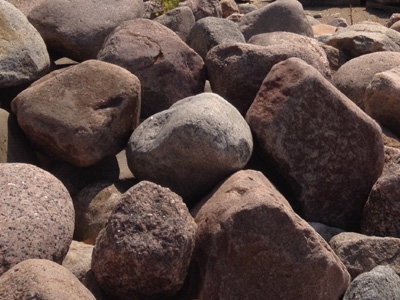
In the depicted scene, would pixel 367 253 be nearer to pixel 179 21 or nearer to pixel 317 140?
pixel 317 140

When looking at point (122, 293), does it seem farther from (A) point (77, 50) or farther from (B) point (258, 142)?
(A) point (77, 50)

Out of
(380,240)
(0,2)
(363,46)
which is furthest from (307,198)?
(363,46)

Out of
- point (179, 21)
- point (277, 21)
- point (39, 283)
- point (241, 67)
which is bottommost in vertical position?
point (277, 21)

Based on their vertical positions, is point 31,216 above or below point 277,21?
above

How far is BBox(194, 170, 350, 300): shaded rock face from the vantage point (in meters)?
3.27

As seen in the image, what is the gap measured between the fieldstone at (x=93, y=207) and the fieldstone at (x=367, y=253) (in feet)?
3.83

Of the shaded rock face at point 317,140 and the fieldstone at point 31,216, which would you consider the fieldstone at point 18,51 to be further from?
the shaded rock face at point 317,140

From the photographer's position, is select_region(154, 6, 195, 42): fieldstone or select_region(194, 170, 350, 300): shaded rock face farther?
select_region(154, 6, 195, 42): fieldstone

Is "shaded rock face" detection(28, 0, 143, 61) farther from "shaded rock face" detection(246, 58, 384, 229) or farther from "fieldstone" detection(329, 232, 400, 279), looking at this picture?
"fieldstone" detection(329, 232, 400, 279)

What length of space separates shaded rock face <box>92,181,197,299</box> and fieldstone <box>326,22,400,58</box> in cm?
357

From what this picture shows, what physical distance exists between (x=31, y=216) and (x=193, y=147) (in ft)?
2.88

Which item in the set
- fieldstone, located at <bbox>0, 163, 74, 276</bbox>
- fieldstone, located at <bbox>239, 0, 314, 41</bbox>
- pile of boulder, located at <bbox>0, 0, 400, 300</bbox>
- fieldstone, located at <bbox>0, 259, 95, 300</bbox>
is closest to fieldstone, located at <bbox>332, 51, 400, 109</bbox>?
pile of boulder, located at <bbox>0, 0, 400, 300</bbox>

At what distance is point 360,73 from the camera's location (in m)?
5.48

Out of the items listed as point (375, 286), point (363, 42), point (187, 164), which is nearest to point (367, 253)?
point (375, 286)
